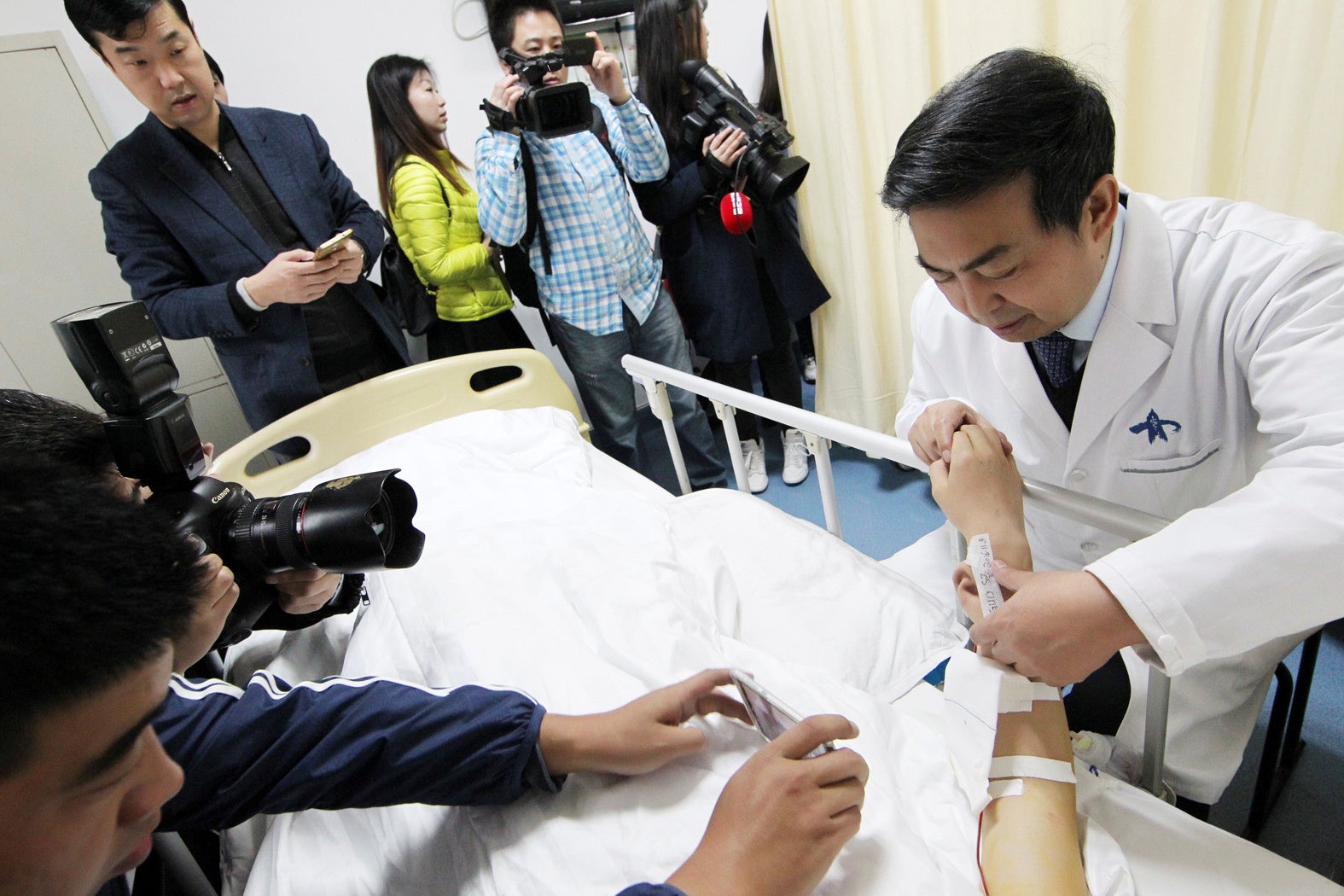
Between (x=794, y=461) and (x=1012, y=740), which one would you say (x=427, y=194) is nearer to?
(x=794, y=461)

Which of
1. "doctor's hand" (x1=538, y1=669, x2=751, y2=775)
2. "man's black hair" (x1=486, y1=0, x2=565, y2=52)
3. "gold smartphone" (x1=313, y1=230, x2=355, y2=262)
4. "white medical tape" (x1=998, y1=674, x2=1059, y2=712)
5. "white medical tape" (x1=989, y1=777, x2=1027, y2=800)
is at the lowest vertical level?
"white medical tape" (x1=989, y1=777, x2=1027, y2=800)

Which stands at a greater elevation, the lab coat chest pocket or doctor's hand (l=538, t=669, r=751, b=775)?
the lab coat chest pocket

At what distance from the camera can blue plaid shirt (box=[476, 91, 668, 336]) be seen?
6.23 ft

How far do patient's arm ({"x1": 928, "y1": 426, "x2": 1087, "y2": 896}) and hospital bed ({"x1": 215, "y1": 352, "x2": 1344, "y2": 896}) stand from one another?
4cm

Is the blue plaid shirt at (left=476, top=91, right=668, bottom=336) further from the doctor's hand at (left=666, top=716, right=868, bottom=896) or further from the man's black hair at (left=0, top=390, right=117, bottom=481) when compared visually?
the doctor's hand at (left=666, top=716, right=868, bottom=896)

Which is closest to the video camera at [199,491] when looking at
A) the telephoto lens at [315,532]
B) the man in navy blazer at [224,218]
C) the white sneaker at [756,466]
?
the telephoto lens at [315,532]

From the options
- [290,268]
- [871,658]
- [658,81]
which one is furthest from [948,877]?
[658,81]

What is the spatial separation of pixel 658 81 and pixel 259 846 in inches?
82.1

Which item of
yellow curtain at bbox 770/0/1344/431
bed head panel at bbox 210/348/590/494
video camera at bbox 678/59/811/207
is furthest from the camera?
video camera at bbox 678/59/811/207

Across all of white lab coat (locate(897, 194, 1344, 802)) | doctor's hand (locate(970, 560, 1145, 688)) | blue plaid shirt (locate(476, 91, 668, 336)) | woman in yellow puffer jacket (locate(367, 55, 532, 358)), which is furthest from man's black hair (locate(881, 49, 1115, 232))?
woman in yellow puffer jacket (locate(367, 55, 532, 358))

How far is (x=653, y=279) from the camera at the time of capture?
2.23m

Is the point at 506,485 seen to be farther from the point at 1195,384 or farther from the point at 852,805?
the point at 1195,384

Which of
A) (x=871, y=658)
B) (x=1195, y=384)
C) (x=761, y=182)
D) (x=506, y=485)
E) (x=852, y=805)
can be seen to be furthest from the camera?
(x=761, y=182)

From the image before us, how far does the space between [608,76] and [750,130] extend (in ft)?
1.29
